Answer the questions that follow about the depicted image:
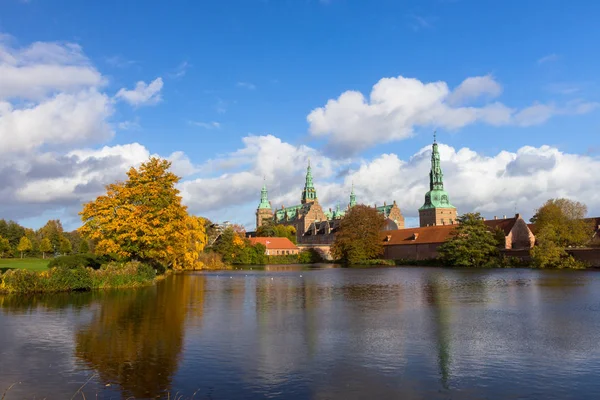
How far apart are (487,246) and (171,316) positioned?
183 ft

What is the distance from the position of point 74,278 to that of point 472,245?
5188 cm

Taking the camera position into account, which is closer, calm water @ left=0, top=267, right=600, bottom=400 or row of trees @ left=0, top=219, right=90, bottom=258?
calm water @ left=0, top=267, right=600, bottom=400

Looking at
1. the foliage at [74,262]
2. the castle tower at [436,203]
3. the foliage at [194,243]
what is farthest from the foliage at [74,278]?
the castle tower at [436,203]

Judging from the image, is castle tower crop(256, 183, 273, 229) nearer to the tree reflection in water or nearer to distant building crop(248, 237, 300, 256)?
distant building crop(248, 237, 300, 256)

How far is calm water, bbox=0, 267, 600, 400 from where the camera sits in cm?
1163

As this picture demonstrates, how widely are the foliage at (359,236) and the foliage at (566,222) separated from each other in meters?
25.5

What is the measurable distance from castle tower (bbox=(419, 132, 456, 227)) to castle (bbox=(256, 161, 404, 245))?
Answer: 867cm

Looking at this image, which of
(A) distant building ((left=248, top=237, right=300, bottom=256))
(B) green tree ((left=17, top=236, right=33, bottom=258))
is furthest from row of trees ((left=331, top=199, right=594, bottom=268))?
(B) green tree ((left=17, top=236, right=33, bottom=258))

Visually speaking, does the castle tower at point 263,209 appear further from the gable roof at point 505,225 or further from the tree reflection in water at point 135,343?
the tree reflection in water at point 135,343

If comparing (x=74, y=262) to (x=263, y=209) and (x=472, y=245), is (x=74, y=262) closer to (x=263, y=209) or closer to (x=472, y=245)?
(x=472, y=245)

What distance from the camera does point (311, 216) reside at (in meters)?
157

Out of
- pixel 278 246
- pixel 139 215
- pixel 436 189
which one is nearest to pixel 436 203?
pixel 436 189

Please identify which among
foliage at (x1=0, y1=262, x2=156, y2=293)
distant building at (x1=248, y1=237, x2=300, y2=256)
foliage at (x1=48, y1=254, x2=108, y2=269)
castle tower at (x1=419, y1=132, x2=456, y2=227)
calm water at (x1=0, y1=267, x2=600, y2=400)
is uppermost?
castle tower at (x1=419, y1=132, x2=456, y2=227)

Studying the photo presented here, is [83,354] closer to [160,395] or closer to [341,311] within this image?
[160,395]
